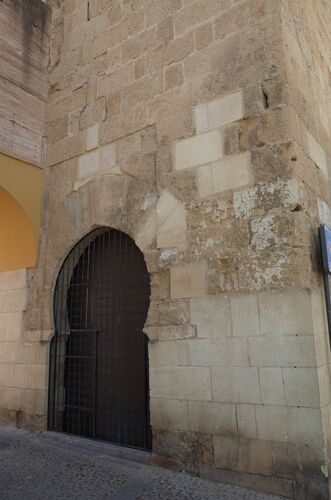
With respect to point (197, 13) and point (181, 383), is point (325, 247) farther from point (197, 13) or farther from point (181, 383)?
point (197, 13)

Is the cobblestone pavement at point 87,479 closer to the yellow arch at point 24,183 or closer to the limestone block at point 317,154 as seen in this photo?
the yellow arch at point 24,183

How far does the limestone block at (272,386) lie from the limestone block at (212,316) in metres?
0.44

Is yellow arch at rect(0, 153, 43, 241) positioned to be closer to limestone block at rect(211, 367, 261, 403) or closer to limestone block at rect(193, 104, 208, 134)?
limestone block at rect(193, 104, 208, 134)

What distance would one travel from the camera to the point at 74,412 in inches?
182

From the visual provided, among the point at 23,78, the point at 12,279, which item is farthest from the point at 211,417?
the point at 23,78

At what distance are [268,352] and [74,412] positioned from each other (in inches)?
98.7

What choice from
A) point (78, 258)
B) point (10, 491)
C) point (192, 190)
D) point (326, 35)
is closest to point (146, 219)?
point (192, 190)

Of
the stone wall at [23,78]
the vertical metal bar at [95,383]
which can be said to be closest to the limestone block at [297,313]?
the vertical metal bar at [95,383]

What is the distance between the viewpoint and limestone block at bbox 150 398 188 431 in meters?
3.57

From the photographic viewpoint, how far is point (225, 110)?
3.78 meters

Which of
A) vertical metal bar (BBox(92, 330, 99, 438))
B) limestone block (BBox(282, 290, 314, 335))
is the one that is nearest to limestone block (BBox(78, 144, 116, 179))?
vertical metal bar (BBox(92, 330, 99, 438))

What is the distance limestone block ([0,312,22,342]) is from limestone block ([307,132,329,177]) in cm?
372

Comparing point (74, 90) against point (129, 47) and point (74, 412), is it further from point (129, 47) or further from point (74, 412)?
point (74, 412)

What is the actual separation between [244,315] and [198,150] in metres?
1.60
